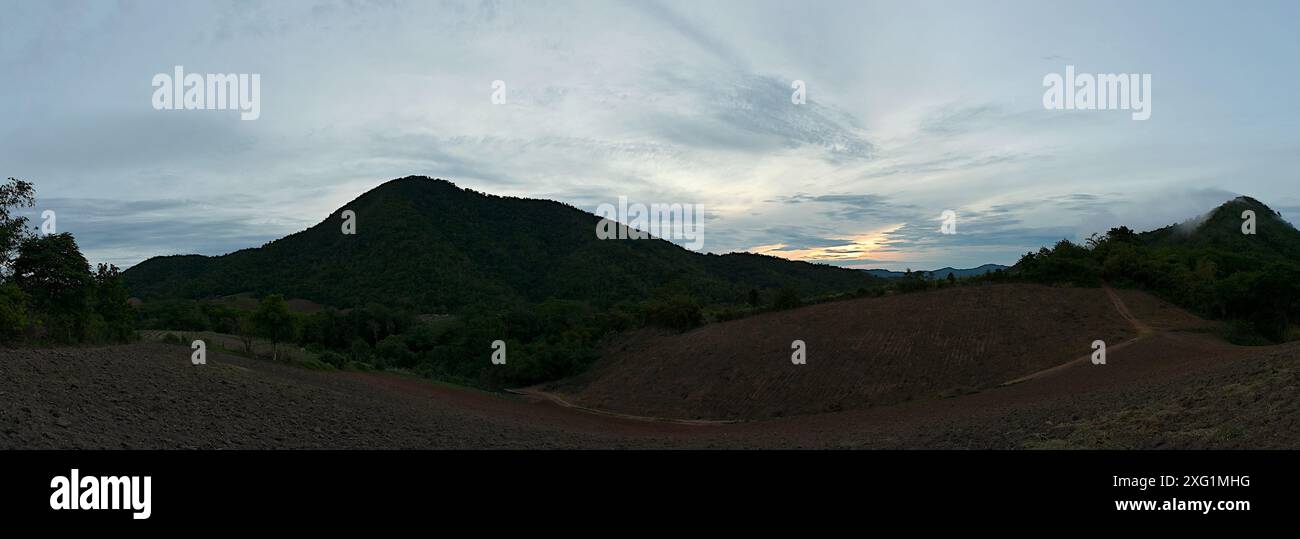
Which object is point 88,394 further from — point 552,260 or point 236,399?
point 552,260

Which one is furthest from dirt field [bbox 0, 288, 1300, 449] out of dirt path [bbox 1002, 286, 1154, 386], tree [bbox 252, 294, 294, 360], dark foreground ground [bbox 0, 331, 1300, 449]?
tree [bbox 252, 294, 294, 360]

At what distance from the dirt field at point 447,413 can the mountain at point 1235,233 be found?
54.3m

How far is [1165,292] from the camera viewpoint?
34094 millimetres

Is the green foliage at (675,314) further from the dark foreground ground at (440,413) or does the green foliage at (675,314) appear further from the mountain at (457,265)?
the mountain at (457,265)

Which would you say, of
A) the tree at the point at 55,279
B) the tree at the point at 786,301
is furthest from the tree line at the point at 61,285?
the tree at the point at 786,301

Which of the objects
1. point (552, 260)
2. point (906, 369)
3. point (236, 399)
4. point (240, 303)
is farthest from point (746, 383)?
point (552, 260)

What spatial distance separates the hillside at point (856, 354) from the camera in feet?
78.5

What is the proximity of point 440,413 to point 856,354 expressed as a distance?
1786cm

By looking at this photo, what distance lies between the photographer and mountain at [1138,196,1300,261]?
60.4m

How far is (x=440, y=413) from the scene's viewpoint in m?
16.7

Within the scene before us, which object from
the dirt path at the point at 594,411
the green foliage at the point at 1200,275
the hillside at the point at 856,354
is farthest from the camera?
the green foliage at the point at 1200,275

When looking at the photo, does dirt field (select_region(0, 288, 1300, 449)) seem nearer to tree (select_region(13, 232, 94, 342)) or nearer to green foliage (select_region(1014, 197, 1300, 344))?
tree (select_region(13, 232, 94, 342))

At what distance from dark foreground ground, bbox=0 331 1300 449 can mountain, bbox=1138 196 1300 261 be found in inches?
2146
